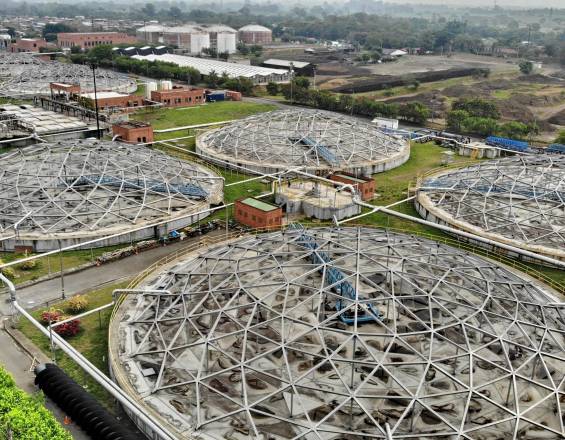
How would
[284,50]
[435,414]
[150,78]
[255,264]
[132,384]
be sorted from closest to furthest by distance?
[435,414] → [132,384] → [255,264] → [150,78] → [284,50]

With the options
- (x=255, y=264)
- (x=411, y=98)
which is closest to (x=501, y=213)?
(x=255, y=264)

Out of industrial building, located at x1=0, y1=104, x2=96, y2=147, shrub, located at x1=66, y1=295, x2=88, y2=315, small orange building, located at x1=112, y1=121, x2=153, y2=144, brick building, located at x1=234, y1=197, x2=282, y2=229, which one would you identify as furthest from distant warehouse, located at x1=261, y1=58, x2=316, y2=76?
shrub, located at x1=66, y1=295, x2=88, y2=315

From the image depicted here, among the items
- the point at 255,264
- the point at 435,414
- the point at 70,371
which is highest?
the point at 255,264

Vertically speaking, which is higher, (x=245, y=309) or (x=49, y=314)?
(x=245, y=309)

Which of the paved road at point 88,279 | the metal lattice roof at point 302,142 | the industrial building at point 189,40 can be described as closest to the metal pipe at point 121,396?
the paved road at point 88,279

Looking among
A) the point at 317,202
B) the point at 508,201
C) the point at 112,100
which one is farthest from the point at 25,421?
the point at 112,100

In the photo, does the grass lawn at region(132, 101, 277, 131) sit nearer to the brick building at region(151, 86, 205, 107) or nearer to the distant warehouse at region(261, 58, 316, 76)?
the brick building at region(151, 86, 205, 107)

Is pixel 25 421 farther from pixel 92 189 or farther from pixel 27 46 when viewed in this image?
pixel 27 46

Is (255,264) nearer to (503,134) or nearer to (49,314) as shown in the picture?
(49,314)
